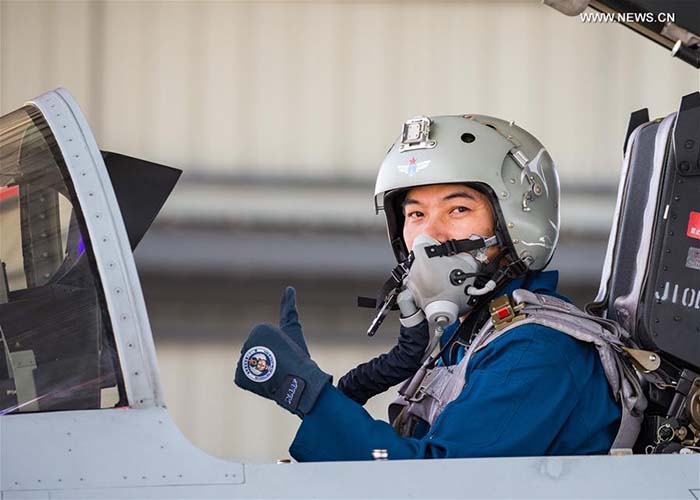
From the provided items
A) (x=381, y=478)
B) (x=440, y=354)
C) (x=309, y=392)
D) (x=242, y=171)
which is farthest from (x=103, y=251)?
(x=242, y=171)

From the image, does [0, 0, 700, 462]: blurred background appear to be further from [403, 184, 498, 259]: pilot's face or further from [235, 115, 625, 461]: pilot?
[403, 184, 498, 259]: pilot's face

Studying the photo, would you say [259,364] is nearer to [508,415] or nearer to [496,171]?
[508,415]

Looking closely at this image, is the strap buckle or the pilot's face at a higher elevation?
the pilot's face

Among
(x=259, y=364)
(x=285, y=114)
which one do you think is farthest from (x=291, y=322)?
(x=285, y=114)

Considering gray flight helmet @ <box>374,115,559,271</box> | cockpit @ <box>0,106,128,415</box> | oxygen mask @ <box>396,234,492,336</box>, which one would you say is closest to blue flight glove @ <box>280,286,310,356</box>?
oxygen mask @ <box>396,234,492,336</box>

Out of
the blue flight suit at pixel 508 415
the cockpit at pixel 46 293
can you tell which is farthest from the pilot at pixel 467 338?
the cockpit at pixel 46 293

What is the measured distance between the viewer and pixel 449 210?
2.29 m

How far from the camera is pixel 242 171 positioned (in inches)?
254

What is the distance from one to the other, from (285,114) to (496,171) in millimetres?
4335

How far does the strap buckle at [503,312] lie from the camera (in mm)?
2035

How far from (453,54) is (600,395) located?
4.74m

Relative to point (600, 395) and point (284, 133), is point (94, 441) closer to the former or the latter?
point (600, 395)

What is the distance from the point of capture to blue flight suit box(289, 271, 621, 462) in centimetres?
179

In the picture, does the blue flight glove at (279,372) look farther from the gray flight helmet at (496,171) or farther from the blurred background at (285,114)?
the blurred background at (285,114)
